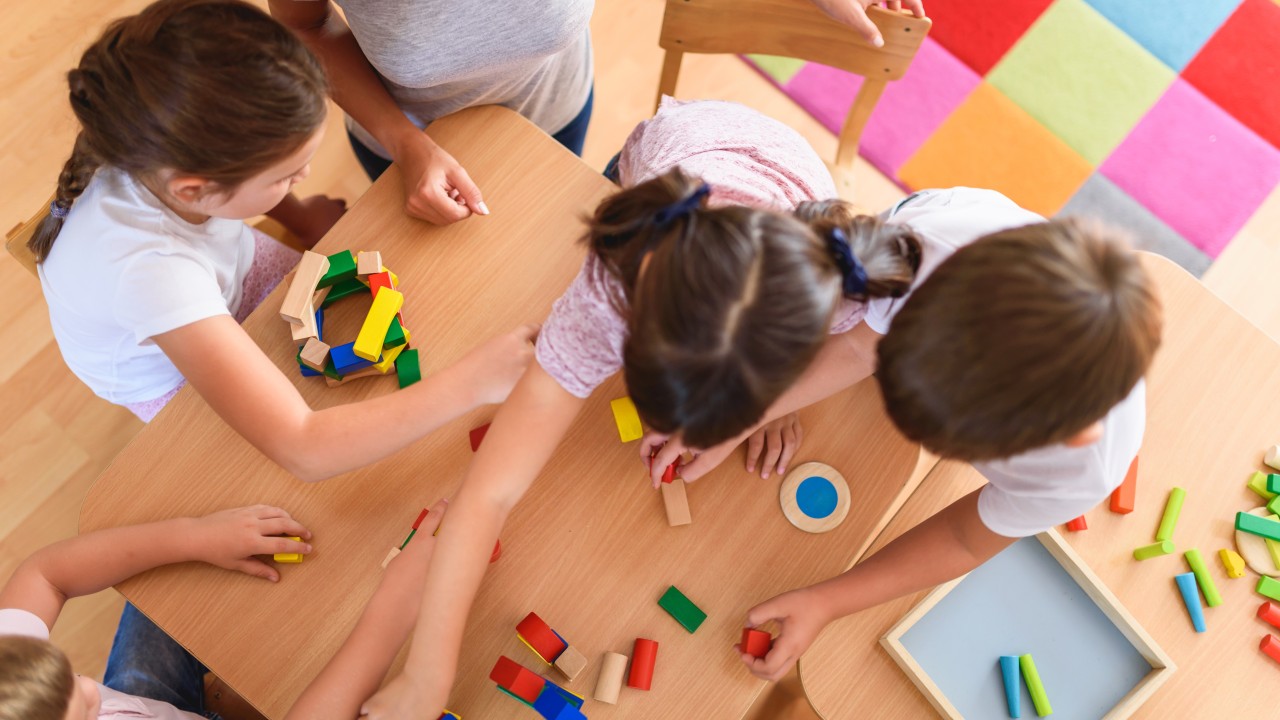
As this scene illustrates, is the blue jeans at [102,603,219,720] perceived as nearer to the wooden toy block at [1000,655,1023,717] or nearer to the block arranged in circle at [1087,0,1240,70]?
the wooden toy block at [1000,655,1023,717]

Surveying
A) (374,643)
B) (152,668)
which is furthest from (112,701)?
(374,643)

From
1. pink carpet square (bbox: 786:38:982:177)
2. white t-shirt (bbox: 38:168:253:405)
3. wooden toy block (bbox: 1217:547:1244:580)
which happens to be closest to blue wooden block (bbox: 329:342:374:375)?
white t-shirt (bbox: 38:168:253:405)

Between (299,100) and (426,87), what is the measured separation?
10.0 inches

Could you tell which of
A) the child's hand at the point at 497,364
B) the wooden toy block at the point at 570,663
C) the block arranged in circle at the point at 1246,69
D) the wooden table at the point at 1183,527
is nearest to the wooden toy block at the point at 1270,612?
the wooden table at the point at 1183,527

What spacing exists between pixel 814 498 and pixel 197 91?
2.64ft

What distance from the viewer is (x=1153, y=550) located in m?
0.94

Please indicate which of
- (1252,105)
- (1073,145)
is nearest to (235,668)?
(1073,145)

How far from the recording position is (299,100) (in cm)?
87

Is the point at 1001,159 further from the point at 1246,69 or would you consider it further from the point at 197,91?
the point at 197,91

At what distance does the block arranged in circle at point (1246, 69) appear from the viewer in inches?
75.7

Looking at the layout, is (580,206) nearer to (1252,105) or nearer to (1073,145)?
(1073,145)

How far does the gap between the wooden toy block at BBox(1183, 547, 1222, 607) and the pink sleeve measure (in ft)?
2.38

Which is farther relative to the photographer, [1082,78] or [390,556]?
[1082,78]

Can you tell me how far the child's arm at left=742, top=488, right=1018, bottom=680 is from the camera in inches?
34.4
